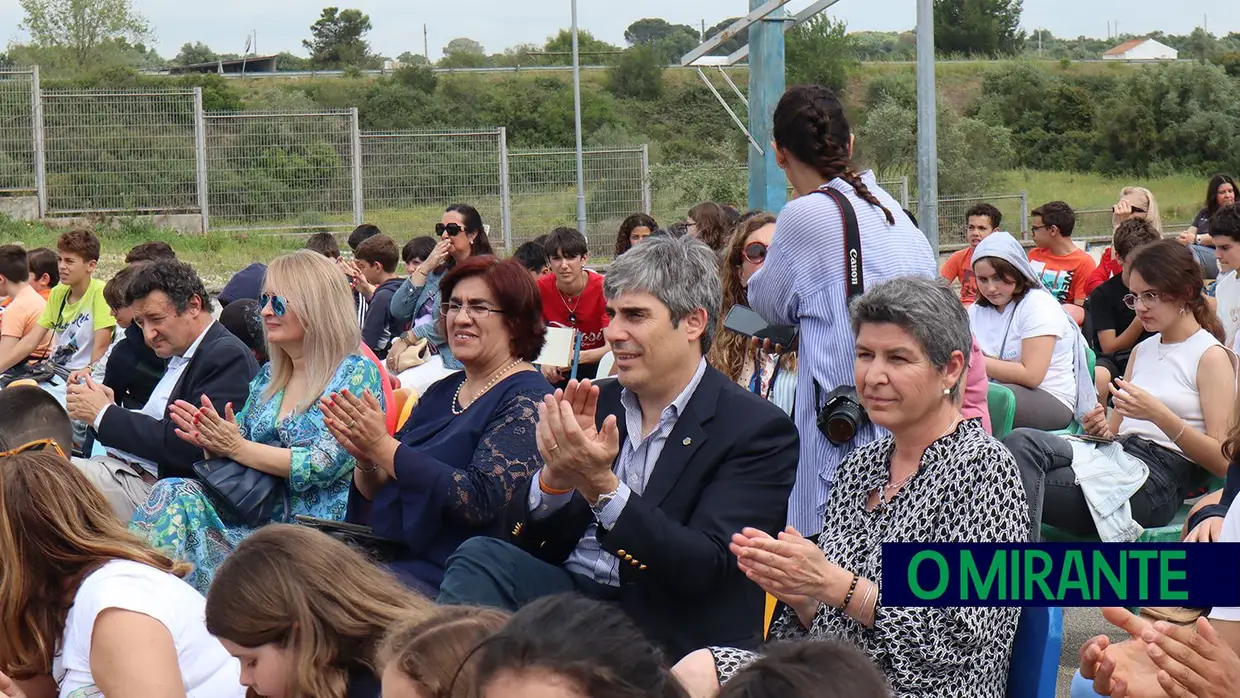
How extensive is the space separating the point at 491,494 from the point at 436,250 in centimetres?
436

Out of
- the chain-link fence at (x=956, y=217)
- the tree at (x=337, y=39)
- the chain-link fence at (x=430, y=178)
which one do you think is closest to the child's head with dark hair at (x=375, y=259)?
the chain-link fence at (x=430, y=178)

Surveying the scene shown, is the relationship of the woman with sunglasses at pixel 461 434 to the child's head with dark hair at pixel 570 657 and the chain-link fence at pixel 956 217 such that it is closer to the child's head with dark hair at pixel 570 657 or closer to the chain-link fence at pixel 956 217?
the child's head with dark hair at pixel 570 657

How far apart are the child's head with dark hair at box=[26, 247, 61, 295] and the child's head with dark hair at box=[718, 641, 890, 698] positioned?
951 centimetres

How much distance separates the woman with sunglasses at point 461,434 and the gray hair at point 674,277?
50cm

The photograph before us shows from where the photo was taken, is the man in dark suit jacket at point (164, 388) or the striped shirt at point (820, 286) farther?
the man in dark suit jacket at point (164, 388)

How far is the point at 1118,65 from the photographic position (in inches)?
2021

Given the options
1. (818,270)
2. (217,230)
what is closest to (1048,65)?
(217,230)

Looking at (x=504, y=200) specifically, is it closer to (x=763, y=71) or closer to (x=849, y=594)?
(x=763, y=71)

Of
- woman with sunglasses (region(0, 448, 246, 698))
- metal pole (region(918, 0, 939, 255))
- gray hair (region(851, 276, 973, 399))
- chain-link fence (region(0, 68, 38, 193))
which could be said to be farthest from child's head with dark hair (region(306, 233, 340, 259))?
chain-link fence (region(0, 68, 38, 193))

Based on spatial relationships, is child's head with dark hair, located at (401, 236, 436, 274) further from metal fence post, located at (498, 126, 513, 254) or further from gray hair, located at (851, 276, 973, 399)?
metal fence post, located at (498, 126, 513, 254)

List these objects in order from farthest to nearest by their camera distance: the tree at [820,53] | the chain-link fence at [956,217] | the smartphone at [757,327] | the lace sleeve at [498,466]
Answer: the tree at [820,53], the chain-link fence at [956,217], the smartphone at [757,327], the lace sleeve at [498,466]

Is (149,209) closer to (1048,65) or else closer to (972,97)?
(972,97)

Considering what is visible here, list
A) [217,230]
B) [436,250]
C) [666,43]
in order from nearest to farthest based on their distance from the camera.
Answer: [436,250]
[217,230]
[666,43]

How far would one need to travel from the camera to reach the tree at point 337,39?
68.8m
